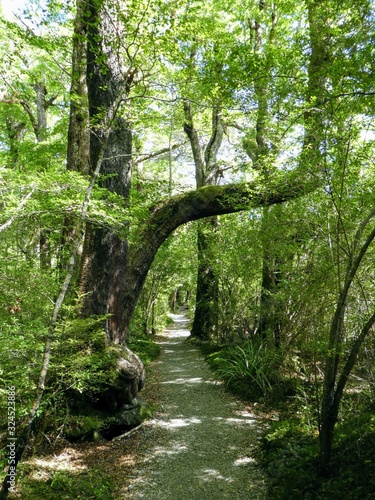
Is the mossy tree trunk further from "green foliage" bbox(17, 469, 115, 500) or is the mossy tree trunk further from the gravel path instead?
"green foliage" bbox(17, 469, 115, 500)

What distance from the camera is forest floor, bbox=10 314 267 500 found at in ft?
11.6

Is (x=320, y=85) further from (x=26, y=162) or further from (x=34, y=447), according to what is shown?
(x=26, y=162)

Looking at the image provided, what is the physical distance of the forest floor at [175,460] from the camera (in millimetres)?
3549

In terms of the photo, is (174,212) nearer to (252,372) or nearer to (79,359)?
(252,372)

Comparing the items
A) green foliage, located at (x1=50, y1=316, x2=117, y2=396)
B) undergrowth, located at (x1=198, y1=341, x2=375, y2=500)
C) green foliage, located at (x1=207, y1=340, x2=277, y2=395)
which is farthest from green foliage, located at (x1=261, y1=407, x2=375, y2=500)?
green foliage, located at (x1=50, y1=316, x2=117, y2=396)

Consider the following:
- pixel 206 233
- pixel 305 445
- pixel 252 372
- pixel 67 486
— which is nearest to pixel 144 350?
pixel 206 233

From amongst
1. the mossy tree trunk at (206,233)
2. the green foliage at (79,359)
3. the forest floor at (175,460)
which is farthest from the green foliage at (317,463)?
the mossy tree trunk at (206,233)

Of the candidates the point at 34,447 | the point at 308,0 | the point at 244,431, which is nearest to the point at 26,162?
the point at 34,447

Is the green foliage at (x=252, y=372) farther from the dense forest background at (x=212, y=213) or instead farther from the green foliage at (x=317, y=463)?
the green foliage at (x=317, y=463)

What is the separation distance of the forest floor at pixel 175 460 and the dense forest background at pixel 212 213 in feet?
1.38

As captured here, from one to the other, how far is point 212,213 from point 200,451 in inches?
188

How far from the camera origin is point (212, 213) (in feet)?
24.5

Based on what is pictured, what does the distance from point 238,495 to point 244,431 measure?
1.52 m

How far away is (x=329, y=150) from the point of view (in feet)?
11.2
